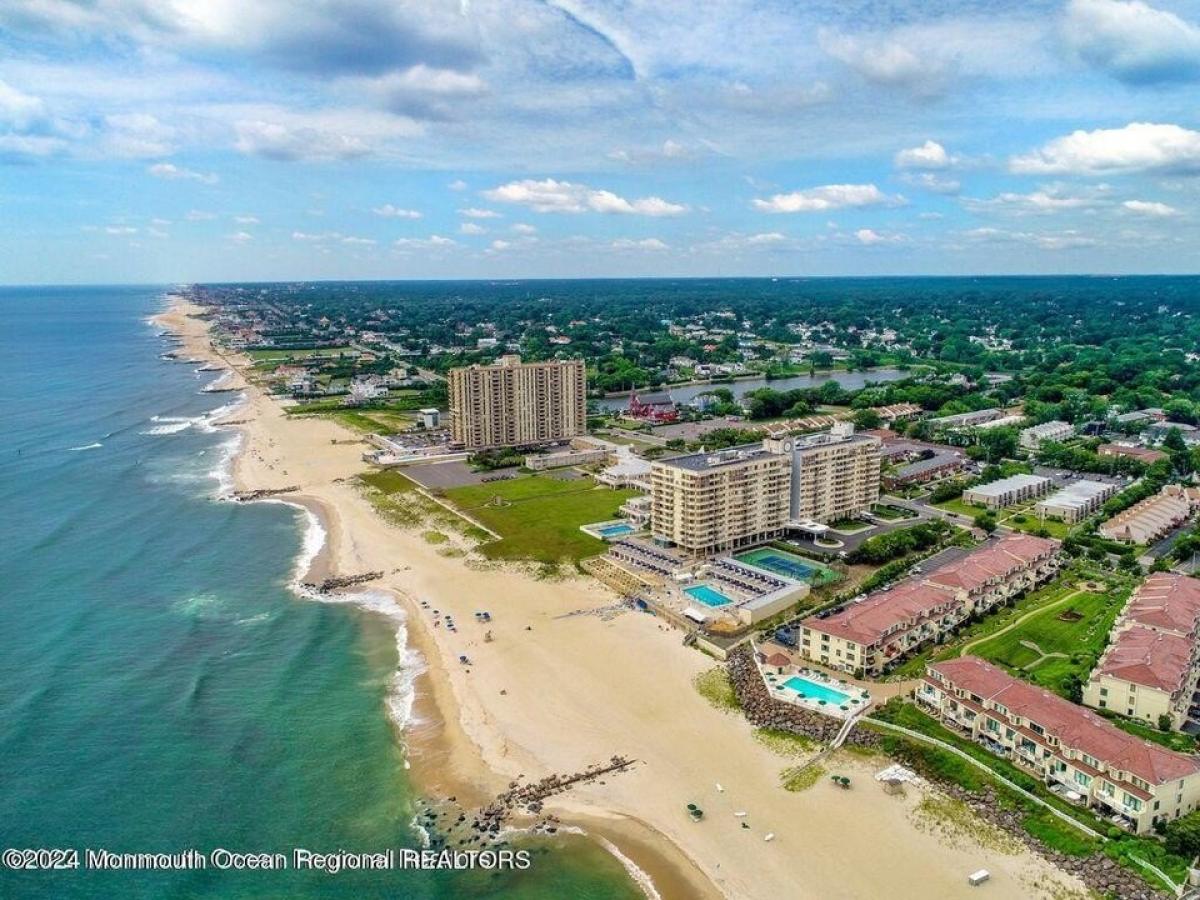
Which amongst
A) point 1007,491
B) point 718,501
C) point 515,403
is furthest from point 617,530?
point 515,403

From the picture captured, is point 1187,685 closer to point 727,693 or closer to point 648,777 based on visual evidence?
point 727,693

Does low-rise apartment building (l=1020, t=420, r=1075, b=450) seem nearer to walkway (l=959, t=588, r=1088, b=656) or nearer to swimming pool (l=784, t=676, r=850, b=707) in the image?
walkway (l=959, t=588, r=1088, b=656)

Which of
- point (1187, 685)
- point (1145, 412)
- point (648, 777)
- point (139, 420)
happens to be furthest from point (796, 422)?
point (139, 420)

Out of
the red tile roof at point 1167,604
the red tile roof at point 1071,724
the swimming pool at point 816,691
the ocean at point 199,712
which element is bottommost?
the ocean at point 199,712

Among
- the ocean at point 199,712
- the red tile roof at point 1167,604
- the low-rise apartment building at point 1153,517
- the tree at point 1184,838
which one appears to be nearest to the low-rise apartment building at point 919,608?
the red tile roof at point 1167,604

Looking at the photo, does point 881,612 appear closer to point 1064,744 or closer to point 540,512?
point 1064,744

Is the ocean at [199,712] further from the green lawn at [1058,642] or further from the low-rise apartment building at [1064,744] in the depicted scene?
the green lawn at [1058,642]
